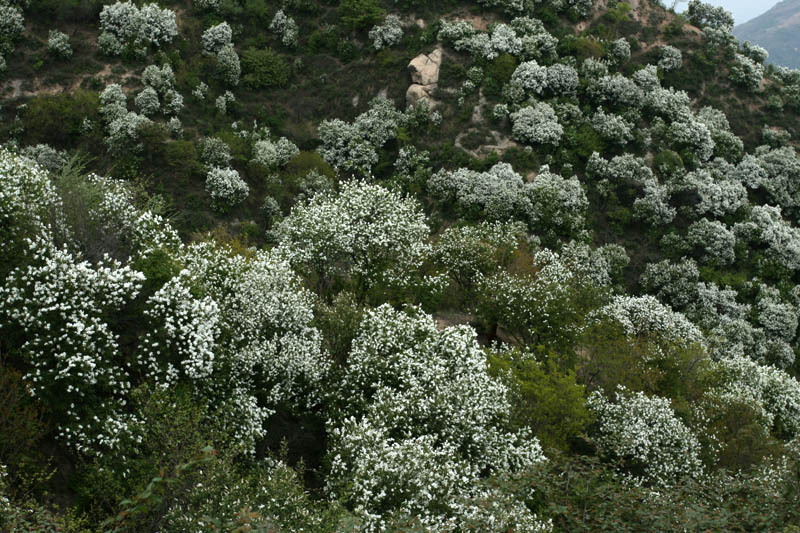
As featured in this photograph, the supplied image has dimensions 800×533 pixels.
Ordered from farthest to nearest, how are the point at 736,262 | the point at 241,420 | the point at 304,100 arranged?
1. the point at 304,100
2. the point at 736,262
3. the point at 241,420

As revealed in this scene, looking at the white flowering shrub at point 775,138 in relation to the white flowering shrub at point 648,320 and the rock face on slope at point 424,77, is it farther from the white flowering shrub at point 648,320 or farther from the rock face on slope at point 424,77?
the rock face on slope at point 424,77

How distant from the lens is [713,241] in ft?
210

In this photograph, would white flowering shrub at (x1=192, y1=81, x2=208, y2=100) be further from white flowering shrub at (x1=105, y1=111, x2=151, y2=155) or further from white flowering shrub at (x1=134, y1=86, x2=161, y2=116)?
white flowering shrub at (x1=105, y1=111, x2=151, y2=155)

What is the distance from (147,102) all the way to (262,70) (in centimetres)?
1497

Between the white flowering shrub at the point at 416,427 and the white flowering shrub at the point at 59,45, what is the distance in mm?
54438

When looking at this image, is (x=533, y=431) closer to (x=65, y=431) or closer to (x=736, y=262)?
(x=65, y=431)

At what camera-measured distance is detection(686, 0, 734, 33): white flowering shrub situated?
86625 millimetres

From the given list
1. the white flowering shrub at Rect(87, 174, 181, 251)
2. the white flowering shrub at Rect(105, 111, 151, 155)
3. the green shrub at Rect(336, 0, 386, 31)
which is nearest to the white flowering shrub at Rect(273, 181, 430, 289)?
the white flowering shrub at Rect(87, 174, 181, 251)

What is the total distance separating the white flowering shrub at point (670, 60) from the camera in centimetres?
7781

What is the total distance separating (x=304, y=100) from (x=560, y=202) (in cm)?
3206

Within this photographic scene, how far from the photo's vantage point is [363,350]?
29281mm

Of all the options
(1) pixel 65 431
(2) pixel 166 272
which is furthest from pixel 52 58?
(1) pixel 65 431

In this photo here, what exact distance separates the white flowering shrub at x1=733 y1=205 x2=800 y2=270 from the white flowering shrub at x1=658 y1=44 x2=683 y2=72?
71.1 ft

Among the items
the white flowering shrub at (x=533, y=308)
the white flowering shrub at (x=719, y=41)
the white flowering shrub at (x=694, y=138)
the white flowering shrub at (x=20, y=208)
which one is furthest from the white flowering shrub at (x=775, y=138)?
the white flowering shrub at (x=20, y=208)
